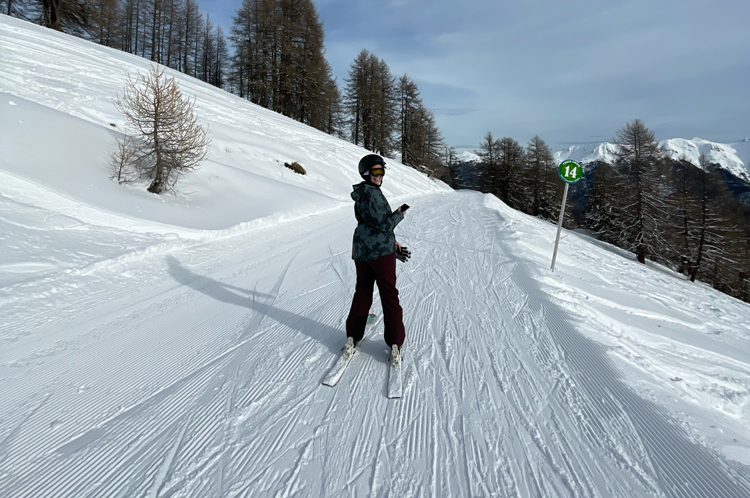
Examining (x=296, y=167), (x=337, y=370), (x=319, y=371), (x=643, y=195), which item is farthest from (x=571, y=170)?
(x=643, y=195)

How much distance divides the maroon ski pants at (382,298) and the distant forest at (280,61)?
33.3m

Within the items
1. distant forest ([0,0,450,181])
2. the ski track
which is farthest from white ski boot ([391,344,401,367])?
distant forest ([0,0,450,181])

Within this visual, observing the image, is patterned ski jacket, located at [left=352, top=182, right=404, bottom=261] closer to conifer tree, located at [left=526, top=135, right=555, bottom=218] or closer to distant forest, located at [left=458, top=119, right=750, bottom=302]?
distant forest, located at [left=458, top=119, right=750, bottom=302]

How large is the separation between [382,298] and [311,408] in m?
1.13

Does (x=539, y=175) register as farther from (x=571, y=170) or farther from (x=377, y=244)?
(x=377, y=244)

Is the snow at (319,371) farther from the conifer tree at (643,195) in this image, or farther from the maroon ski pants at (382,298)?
the conifer tree at (643,195)

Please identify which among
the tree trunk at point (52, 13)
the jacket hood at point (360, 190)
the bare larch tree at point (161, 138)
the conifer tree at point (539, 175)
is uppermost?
the tree trunk at point (52, 13)

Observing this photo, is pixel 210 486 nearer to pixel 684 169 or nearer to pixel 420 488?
pixel 420 488

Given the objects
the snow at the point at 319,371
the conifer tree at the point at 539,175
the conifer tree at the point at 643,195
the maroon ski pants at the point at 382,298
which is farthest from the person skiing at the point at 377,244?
the conifer tree at the point at 539,175

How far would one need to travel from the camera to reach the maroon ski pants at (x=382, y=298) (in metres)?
3.20

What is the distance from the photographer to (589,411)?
2748mm

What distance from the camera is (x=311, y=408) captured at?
272 centimetres

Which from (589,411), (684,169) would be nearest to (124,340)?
(589,411)

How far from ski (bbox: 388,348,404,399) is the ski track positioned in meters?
0.07
